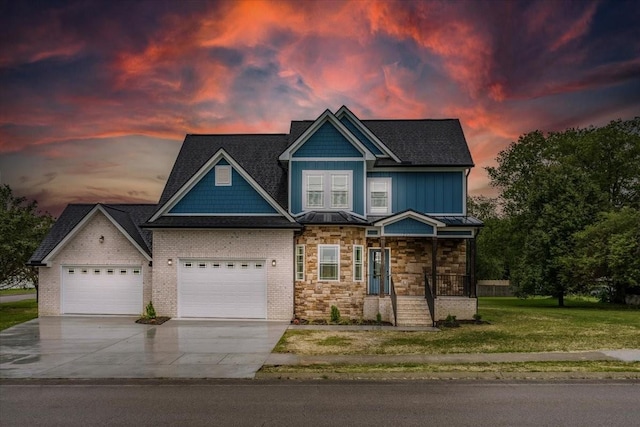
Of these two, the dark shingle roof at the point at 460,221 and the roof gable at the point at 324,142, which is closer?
the dark shingle roof at the point at 460,221

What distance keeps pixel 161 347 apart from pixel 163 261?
668cm

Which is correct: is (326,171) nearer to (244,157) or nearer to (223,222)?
(223,222)

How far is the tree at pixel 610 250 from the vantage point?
1048 inches

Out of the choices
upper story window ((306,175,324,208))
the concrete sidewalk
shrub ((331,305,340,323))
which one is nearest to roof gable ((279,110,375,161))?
upper story window ((306,175,324,208))

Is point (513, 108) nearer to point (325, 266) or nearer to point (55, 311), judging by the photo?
point (325, 266)

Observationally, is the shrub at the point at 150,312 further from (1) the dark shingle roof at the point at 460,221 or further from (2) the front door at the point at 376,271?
(1) the dark shingle roof at the point at 460,221

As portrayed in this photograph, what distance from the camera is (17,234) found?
26.7m

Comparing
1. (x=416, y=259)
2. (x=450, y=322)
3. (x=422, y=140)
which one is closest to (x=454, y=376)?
(x=450, y=322)

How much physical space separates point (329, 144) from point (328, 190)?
2224mm

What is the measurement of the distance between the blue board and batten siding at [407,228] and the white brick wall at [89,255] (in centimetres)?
1156

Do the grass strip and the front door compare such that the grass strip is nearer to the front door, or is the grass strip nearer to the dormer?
the front door

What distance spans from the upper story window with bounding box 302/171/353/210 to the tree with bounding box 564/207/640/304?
16681mm

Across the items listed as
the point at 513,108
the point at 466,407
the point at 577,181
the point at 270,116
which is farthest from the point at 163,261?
the point at 577,181

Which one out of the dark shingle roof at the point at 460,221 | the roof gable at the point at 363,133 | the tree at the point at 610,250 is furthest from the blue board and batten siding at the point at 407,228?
the tree at the point at 610,250
